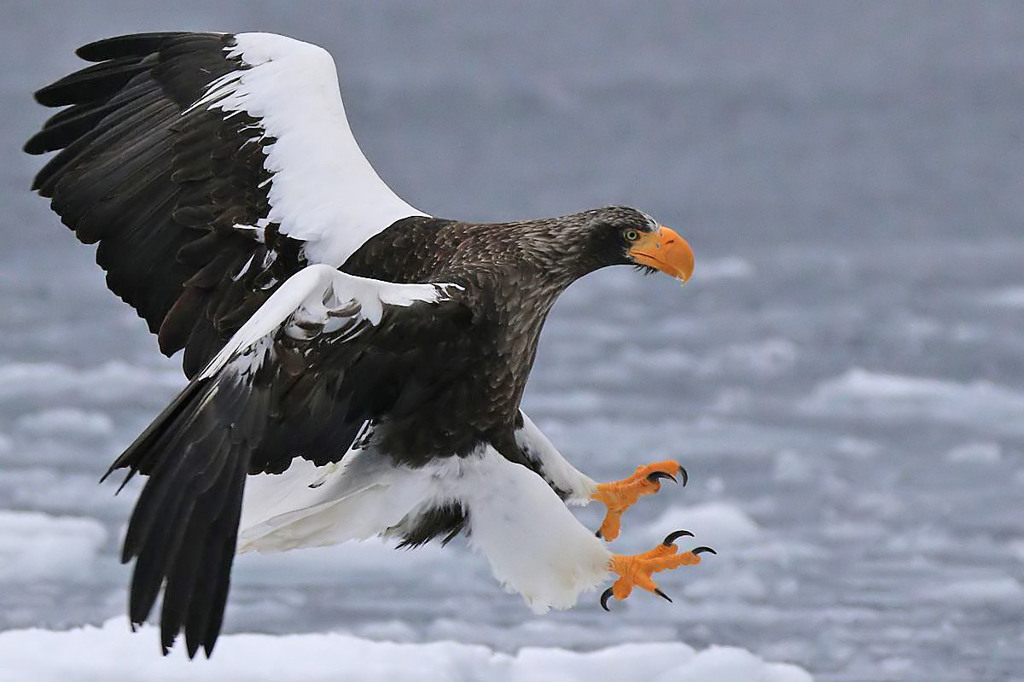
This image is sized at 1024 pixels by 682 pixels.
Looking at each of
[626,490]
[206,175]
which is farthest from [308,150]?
A: [626,490]

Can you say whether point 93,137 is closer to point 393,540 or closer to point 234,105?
point 234,105

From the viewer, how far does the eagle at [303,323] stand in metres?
3.20

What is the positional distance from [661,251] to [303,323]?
2.77ft

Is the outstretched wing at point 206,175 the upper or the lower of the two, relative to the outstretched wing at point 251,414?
upper

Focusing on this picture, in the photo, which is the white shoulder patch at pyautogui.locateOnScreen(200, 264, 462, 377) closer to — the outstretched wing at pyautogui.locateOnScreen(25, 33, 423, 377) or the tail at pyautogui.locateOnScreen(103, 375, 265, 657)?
the tail at pyautogui.locateOnScreen(103, 375, 265, 657)

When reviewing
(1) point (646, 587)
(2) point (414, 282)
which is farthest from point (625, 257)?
(1) point (646, 587)

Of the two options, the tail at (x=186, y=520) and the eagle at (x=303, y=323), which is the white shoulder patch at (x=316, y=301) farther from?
the tail at (x=186, y=520)

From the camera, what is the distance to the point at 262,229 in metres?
3.88

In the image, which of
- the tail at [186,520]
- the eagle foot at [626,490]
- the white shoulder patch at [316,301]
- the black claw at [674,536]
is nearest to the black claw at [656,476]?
the eagle foot at [626,490]

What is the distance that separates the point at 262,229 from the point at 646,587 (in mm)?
1123

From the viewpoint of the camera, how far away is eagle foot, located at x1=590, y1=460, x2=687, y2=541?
405cm

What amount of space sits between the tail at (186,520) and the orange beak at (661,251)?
1.01 metres

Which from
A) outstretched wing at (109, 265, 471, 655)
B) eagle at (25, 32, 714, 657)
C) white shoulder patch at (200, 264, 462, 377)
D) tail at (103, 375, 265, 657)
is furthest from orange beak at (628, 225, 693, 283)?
tail at (103, 375, 265, 657)

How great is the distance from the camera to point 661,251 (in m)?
3.75
